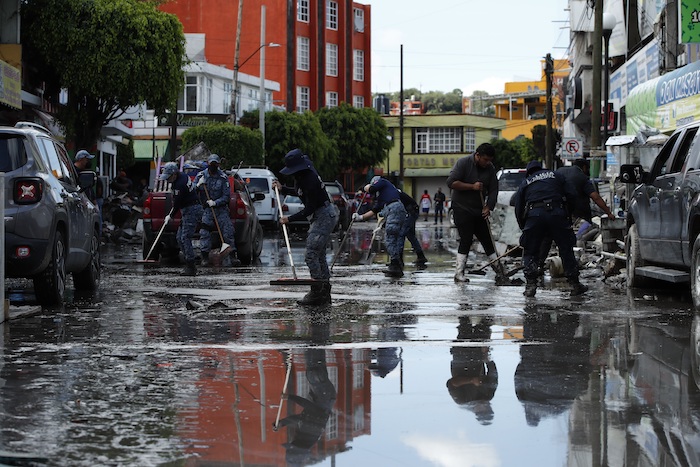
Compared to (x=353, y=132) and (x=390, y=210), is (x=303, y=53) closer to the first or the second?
(x=353, y=132)

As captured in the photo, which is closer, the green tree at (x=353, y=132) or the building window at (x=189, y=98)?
the building window at (x=189, y=98)

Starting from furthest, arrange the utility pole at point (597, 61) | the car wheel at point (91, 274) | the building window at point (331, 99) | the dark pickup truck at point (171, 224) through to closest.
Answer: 1. the building window at point (331, 99)
2. the utility pole at point (597, 61)
3. the dark pickup truck at point (171, 224)
4. the car wheel at point (91, 274)

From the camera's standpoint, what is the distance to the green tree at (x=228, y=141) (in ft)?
152

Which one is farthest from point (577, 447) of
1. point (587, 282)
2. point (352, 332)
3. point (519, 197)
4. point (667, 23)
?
point (667, 23)

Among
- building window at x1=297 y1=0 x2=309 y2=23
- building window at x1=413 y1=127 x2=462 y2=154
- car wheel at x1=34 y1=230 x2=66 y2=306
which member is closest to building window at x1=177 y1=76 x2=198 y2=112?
building window at x1=297 y1=0 x2=309 y2=23

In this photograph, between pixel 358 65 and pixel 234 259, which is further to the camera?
pixel 358 65

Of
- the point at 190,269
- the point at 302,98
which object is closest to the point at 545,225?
the point at 190,269

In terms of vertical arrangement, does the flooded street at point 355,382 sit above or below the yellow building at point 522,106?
below

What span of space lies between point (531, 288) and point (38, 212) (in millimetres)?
5422

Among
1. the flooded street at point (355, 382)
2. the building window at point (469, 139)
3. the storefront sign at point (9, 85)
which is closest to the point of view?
the flooded street at point (355, 382)

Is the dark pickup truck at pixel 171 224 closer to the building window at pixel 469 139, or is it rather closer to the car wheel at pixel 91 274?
the car wheel at pixel 91 274

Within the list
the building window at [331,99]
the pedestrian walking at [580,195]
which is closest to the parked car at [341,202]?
the pedestrian walking at [580,195]

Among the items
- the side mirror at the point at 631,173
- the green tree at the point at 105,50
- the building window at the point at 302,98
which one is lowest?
the side mirror at the point at 631,173

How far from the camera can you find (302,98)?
76562 millimetres
